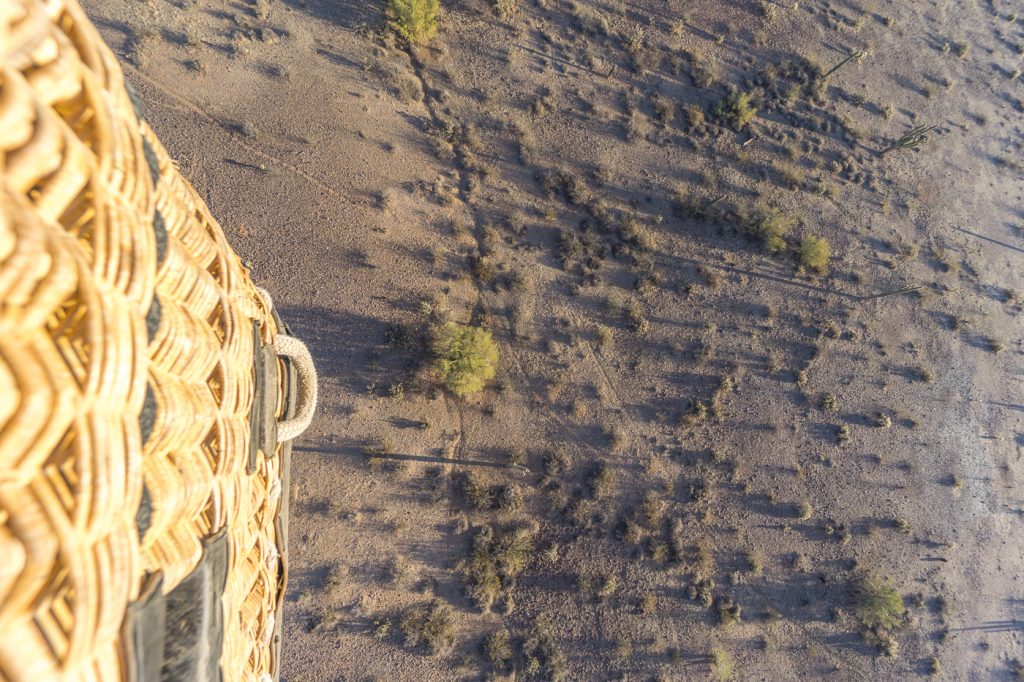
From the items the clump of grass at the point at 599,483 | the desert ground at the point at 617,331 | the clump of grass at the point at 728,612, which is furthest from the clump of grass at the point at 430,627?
the clump of grass at the point at 728,612

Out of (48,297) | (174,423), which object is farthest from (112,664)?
(48,297)

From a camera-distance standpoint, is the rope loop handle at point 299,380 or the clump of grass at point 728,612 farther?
the clump of grass at point 728,612

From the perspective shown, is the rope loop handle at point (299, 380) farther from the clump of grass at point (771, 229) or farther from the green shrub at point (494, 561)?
the clump of grass at point (771, 229)

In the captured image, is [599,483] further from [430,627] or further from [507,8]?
[507,8]

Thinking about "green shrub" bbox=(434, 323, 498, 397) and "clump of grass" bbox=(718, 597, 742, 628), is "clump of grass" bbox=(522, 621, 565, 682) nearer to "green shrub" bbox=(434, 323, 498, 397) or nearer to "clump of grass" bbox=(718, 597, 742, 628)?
"clump of grass" bbox=(718, 597, 742, 628)

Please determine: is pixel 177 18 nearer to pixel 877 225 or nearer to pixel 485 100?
pixel 485 100

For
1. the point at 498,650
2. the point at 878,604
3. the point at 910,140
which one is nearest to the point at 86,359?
the point at 498,650
